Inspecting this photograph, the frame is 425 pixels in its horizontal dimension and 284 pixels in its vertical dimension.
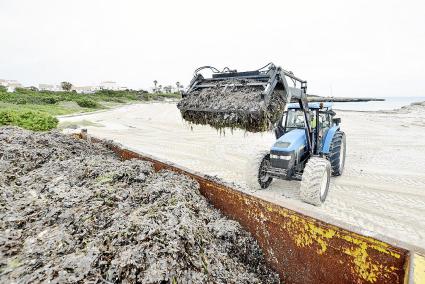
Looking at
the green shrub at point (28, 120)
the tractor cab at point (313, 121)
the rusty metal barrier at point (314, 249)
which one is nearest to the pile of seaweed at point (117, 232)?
the rusty metal barrier at point (314, 249)

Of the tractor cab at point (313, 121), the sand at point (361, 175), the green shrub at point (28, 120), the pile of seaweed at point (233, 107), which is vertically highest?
the pile of seaweed at point (233, 107)

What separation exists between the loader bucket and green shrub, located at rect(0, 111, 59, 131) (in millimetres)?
9564

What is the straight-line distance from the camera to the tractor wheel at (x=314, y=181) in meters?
4.87

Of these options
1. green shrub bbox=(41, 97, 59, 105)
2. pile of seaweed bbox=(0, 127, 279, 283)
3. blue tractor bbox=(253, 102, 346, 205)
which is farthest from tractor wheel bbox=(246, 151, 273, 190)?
green shrub bbox=(41, 97, 59, 105)

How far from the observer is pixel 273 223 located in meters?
2.46

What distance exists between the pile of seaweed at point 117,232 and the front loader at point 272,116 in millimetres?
1011

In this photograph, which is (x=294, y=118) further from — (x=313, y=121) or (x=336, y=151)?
(x=336, y=151)

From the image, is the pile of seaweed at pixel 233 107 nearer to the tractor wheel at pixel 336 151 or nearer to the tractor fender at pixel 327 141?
the tractor fender at pixel 327 141

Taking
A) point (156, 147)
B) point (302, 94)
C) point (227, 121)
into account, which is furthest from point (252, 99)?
point (156, 147)

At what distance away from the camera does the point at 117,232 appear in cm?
226

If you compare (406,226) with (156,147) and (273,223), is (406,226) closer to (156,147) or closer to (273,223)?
(273,223)

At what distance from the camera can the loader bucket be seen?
11.6 feet

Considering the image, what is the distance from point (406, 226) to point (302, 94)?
2.69 m

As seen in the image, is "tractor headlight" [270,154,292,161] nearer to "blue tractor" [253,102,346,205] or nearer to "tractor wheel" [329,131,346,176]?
"blue tractor" [253,102,346,205]
